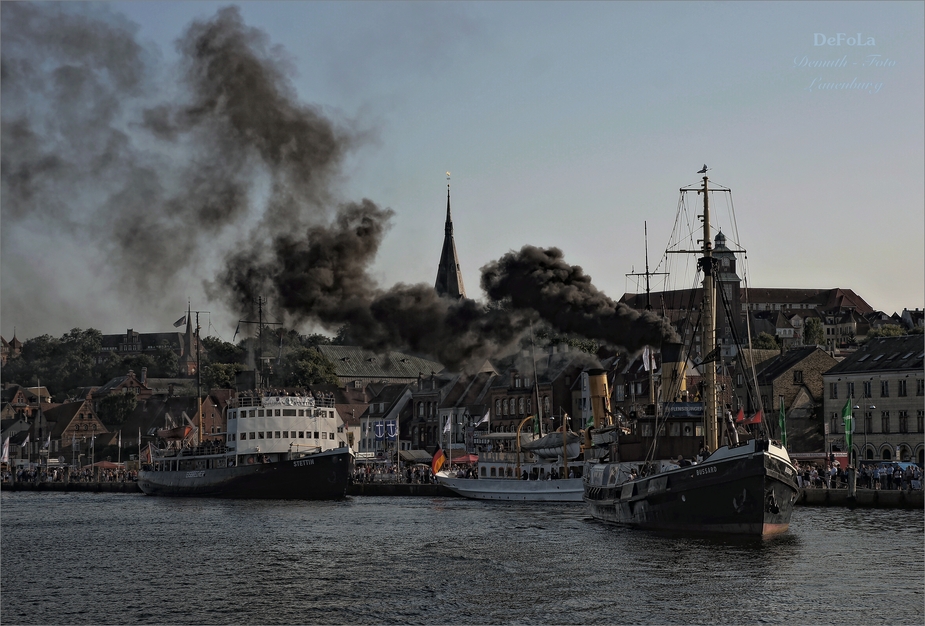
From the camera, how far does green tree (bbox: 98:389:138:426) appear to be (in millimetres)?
191625

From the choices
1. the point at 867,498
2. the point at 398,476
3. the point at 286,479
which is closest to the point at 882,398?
the point at 867,498

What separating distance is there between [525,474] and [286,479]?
19.3 metres

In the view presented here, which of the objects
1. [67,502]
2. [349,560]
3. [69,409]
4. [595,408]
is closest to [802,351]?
[595,408]

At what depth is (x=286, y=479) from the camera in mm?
94312

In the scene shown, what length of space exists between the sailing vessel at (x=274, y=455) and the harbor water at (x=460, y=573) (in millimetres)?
22366

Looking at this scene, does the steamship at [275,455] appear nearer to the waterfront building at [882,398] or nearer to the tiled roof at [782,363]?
the waterfront building at [882,398]

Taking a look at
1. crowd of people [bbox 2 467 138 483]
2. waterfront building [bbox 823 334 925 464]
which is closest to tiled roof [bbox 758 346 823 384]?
waterfront building [bbox 823 334 925 464]

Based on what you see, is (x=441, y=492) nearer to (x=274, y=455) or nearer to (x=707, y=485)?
(x=274, y=455)

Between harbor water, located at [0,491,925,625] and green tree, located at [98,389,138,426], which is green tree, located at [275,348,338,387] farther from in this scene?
harbor water, located at [0,491,925,625]

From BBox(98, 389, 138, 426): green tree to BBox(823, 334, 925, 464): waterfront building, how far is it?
12066 centimetres

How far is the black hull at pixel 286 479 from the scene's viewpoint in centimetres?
9225

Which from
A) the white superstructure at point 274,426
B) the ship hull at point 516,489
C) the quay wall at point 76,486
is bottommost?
the quay wall at point 76,486

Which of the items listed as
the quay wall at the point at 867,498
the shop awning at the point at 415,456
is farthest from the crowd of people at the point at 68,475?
the quay wall at the point at 867,498

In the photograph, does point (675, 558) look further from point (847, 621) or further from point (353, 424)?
point (353, 424)
